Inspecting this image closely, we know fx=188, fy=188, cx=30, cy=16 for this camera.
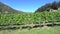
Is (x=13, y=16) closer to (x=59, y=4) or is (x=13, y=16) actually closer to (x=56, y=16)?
(x=56, y=16)

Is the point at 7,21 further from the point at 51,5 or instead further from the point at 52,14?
the point at 51,5

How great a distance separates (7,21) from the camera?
28484 mm

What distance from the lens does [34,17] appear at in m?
29.2

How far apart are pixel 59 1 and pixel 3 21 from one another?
38.4 m

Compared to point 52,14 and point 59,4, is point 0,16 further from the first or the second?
point 59,4

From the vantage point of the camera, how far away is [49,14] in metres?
30.0

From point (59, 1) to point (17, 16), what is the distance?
36.5 metres

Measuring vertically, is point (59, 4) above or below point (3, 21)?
above

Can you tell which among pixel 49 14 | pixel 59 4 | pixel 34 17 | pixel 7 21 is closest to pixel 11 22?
pixel 7 21

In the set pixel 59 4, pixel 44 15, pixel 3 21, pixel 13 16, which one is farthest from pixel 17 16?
pixel 59 4

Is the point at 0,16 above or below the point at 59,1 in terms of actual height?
below

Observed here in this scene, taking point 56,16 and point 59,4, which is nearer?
point 56,16

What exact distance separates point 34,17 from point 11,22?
3.69 metres

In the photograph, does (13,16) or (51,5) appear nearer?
(13,16)
